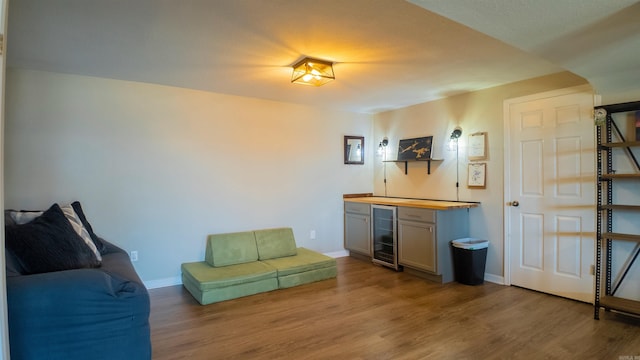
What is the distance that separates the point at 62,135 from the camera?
10.9 feet

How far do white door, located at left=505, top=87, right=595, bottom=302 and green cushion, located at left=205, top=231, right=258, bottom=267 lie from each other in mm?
2994

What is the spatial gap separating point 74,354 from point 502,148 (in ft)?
13.6

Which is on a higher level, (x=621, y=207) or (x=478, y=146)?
(x=478, y=146)

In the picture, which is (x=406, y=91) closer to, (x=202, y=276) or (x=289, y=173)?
(x=289, y=173)

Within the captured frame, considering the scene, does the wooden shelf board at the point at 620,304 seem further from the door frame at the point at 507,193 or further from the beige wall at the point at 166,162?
the beige wall at the point at 166,162

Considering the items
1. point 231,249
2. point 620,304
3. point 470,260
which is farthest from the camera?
point 231,249

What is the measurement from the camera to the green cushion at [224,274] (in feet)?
11.0

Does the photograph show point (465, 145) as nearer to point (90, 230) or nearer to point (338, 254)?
point (338, 254)

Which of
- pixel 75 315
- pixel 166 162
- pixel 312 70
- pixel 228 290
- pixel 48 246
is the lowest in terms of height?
pixel 228 290

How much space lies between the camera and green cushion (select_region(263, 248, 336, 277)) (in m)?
3.79

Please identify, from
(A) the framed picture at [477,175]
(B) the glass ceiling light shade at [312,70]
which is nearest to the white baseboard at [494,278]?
(A) the framed picture at [477,175]

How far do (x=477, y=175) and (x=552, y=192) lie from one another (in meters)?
0.81

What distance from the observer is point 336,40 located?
99.7 inches

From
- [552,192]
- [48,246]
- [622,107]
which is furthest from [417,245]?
[48,246]
